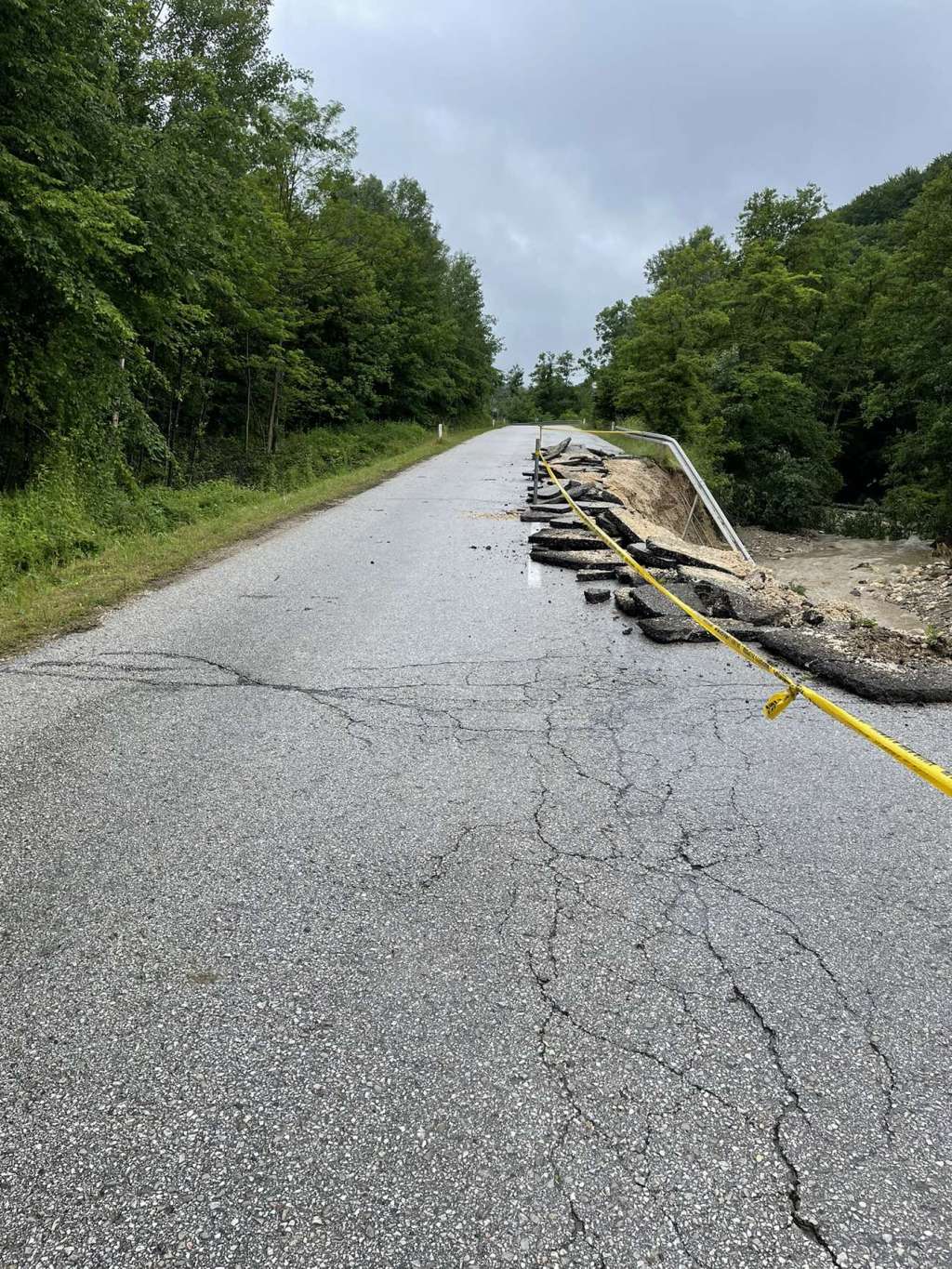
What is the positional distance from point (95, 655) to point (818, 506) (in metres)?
28.2

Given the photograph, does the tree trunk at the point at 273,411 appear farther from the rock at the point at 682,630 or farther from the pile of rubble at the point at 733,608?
the rock at the point at 682,630

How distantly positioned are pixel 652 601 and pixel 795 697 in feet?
7.51

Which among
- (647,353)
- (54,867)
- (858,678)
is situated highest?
(647,353)

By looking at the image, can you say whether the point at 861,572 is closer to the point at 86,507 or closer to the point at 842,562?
the point at 842,562

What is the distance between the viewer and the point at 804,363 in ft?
102

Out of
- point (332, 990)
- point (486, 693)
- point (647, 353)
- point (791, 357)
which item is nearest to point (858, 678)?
point (486, 693)

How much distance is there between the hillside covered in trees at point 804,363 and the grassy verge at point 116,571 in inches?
666

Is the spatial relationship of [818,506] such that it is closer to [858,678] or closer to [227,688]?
[858,678]

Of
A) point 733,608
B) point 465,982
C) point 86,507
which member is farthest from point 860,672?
point 86,507


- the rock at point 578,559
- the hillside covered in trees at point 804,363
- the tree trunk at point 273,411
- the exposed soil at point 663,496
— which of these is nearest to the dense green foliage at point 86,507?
the tree trunk at point 273,411

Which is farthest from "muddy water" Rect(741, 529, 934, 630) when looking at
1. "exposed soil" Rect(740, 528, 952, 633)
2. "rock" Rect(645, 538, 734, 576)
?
"rock" Rect(645, 538, 734, 576)

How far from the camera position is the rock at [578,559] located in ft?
26.1

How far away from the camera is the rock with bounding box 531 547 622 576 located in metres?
7.96

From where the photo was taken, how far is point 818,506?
2720 centimetres
